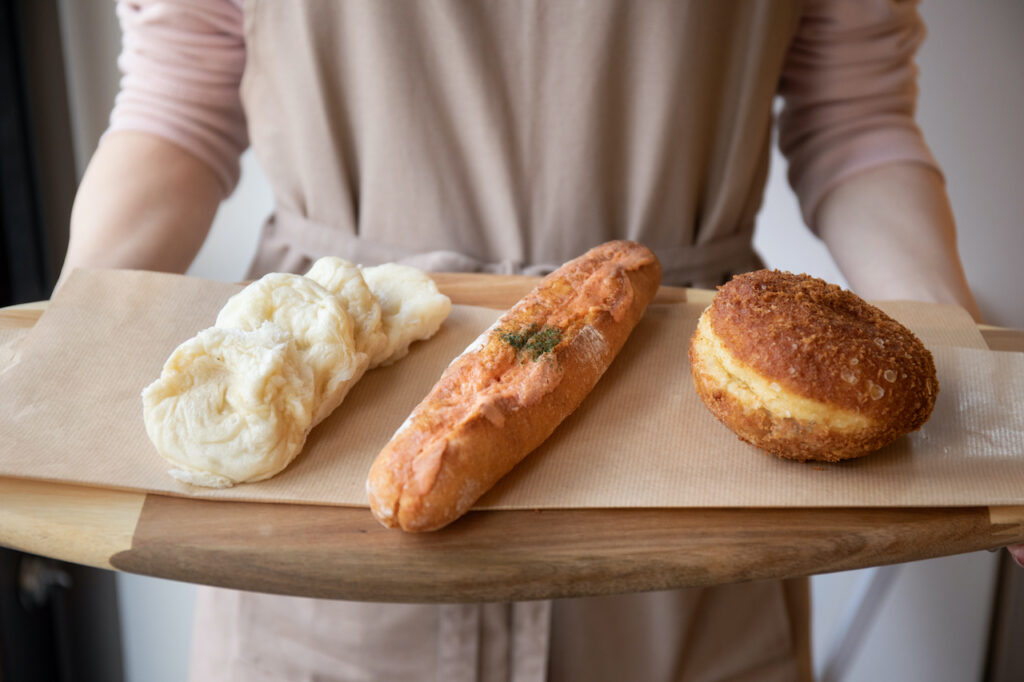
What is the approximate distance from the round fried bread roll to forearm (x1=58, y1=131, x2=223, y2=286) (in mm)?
1144

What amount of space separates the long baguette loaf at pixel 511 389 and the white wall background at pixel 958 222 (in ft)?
6.46

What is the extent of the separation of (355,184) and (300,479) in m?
0.97

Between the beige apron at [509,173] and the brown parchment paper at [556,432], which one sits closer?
the brown parchment paper at [556,432]

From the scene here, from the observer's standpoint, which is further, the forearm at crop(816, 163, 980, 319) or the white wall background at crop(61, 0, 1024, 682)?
the white wall background at crop(61, 0, 1024, 682)

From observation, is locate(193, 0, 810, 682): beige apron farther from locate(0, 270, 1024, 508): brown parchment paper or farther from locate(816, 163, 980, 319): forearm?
locate(0, 270, 1024, 508): brown parchment paper

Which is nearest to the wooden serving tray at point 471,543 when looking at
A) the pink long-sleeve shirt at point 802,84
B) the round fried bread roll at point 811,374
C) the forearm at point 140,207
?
the round fried bread roll at point 811,374

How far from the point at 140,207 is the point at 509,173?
0.81 metres

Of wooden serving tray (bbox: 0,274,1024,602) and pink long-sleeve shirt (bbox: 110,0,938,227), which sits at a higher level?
pink long-sleeve shirt (bbox: 110,0,938,227)

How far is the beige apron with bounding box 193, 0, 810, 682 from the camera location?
176 cm

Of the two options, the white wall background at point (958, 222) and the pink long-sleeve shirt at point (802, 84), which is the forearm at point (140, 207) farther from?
the white wall background at point (958, 222)

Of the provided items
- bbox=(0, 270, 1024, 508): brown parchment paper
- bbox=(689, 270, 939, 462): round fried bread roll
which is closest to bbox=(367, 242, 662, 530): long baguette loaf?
bbox=(0, 270, 1024, 508): brown parchment paper

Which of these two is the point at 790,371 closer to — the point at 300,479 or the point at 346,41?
the point at 300,479

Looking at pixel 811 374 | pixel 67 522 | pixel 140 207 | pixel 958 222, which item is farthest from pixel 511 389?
pixel 958 222

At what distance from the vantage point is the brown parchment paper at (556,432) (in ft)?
3.74
